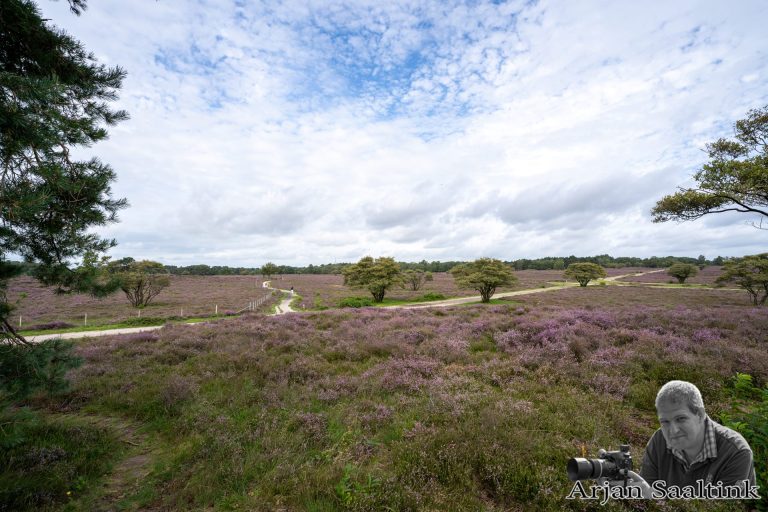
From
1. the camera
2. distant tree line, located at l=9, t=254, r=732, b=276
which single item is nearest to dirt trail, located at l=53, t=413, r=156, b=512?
A: the camera

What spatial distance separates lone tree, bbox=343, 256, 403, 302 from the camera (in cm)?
3484

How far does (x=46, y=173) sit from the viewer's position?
3.84m

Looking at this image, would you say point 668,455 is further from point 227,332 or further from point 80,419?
point 227,332

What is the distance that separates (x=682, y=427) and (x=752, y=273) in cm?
4098

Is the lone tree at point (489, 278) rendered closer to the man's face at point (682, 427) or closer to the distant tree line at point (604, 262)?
the man's face at point (682, 427)

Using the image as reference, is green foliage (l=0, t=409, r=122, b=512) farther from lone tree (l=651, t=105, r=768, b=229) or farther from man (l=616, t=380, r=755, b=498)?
lone tree (l=651, t=105, r=768, b=229)

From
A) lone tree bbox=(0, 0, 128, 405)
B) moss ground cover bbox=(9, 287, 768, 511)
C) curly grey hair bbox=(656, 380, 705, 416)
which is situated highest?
lone tree bbox=(0, 0, 128, 405)

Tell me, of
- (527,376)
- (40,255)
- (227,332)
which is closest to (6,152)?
(40,255)

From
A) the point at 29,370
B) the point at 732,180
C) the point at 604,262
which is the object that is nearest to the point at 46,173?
the point at 29,370

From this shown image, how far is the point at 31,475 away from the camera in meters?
4.36

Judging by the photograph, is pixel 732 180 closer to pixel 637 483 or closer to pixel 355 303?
pixel 637 483

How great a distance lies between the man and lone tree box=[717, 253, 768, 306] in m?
38.7

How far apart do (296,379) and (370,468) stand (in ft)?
15.8

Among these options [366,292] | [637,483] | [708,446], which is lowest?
[366,292]
